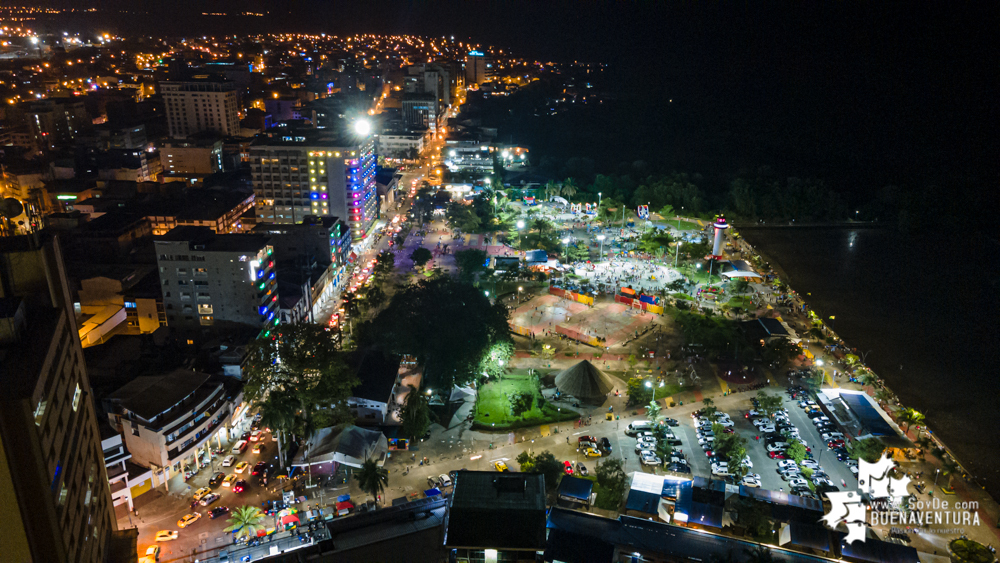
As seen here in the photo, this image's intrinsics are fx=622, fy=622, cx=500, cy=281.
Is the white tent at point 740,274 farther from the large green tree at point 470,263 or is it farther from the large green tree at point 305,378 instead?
the large green tree at point 305,378

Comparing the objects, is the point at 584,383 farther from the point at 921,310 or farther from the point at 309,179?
the point at 309,179

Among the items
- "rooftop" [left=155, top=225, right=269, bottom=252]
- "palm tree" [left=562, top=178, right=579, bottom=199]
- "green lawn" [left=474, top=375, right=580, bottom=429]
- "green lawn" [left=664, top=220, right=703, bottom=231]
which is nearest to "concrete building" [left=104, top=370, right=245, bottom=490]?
"rooftop" [left=155, top=225, right=269, bottom=252]

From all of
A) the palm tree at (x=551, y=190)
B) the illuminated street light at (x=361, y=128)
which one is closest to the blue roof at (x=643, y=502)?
the illuminated street light at (x=361, y=128)

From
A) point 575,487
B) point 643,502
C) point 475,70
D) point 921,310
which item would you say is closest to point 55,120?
point 575,487

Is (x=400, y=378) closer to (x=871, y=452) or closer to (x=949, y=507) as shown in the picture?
(x=871, y=452)

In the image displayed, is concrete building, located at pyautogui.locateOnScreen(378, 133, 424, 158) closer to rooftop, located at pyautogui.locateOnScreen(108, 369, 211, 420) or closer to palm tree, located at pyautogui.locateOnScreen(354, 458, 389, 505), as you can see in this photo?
rooftop, located at pyautogui.locateOnScreen(108, 369, 211, 420)
